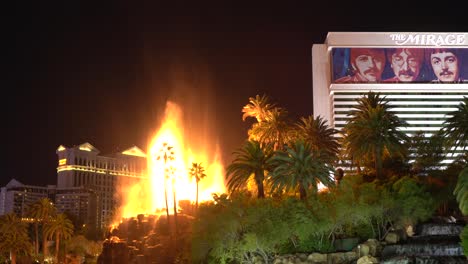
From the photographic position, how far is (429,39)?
162 metres

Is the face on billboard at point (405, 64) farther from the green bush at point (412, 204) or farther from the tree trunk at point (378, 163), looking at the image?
the green bush at point (412, 204)

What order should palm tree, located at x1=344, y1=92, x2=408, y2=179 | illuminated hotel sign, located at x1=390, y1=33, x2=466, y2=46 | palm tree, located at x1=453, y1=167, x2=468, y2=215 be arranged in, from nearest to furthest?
1. palm tree, located at x1=453, y1=167, x2=468, y2=215
2. palm tree, located at x1=344, y1=92, x2=408, y2=179
3. illuminated hotel sign, located at x1=390, y1=33, x2=466, y2=46

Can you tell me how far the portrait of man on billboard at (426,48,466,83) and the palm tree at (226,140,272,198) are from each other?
89.6 meters

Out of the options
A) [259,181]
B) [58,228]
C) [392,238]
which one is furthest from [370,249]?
[58,228]

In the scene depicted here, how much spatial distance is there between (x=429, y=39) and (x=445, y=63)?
7.16 meters

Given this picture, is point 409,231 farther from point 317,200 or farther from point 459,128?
point 459,128

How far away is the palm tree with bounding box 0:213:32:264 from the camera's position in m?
116

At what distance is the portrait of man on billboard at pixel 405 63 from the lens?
522 ft

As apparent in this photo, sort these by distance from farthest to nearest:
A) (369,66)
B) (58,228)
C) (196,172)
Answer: (369,66)
(196,172)
(58,228)

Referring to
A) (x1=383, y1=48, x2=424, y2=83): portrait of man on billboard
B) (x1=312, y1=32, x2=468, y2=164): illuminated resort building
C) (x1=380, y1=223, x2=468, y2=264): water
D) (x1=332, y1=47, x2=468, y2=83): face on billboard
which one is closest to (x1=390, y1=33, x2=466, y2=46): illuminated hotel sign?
(x1=312, y1=32, x2=468, y2=164): illuminated resort building

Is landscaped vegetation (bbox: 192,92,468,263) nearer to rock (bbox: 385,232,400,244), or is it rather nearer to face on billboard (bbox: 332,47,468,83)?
rock (bbox: 385,232,400,244)

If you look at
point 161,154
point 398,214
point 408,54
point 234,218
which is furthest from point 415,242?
point 408,54

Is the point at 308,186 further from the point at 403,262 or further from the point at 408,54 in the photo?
the point at 408,54

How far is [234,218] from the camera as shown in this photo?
74562mm
